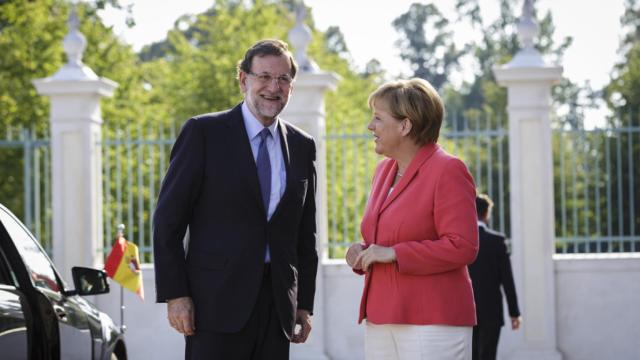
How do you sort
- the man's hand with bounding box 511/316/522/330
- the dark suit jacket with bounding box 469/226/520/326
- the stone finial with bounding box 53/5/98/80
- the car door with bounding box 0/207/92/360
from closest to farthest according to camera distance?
the car door with bounding box 0/207/92/360 < the dark suit jacket with bounding box 469/226/520/326 < the man's hand with bounding box 511/316/522/330 < the stone finial with bounding box 53/5/98/80

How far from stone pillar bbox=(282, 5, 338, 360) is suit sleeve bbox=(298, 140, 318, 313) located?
6338 mm

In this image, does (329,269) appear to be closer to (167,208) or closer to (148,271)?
(148,271)

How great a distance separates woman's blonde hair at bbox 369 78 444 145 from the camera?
4.70m

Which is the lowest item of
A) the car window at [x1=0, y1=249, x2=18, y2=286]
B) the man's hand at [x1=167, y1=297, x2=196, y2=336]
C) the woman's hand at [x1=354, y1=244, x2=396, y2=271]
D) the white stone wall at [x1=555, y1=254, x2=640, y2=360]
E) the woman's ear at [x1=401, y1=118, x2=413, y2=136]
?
the white stone wall at [x1=555, y1=254, x2=640, y2=360]

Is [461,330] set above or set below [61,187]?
below

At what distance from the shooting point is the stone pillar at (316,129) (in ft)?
38.1

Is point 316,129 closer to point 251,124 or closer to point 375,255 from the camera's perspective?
point 251,124

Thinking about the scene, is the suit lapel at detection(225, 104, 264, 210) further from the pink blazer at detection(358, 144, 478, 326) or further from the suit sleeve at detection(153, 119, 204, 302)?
the pink blazer at detection(358, 144, 478, 326)

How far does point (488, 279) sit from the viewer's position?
29.6 feet

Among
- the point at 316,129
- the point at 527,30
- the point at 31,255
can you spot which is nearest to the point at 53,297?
the point at 31,255

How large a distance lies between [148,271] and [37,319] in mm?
6558

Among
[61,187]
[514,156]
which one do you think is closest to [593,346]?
[514,156]

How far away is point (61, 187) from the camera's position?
12.1 meters

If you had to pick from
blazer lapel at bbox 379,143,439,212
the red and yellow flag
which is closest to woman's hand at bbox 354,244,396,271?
blazer lapel at bbox 379,143,439,212
